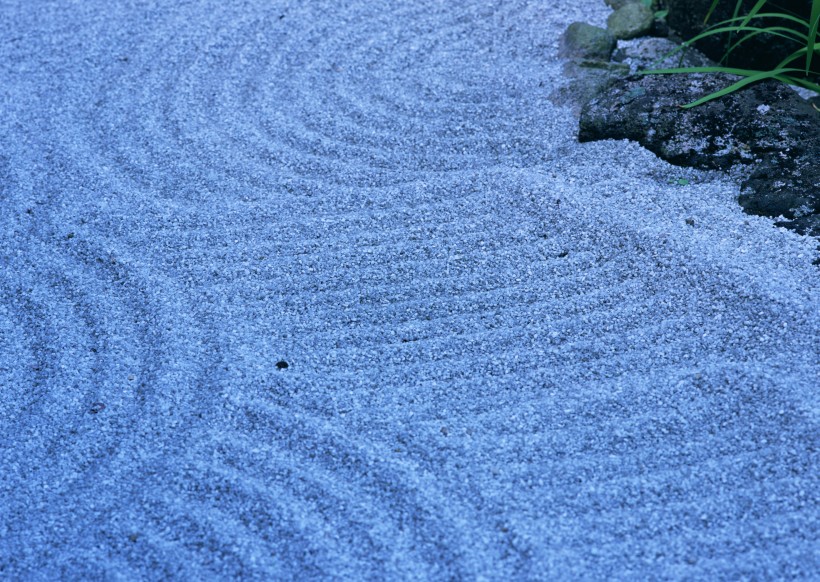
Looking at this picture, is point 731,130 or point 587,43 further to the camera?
point 587,43

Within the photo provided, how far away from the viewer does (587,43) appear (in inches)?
116

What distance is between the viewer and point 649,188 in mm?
2279

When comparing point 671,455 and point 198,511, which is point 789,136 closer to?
point 671,455

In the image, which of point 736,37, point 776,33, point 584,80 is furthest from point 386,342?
point 736,37

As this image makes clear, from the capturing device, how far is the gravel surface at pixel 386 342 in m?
1.51

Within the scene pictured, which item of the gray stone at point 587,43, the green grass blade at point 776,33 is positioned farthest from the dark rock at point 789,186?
the gray stone at point 587,43

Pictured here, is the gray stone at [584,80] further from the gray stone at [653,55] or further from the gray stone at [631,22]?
the gray stone at [631,22]

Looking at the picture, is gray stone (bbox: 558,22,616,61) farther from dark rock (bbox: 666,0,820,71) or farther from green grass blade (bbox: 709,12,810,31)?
green grass blade (bbox: 709,12,810,31)

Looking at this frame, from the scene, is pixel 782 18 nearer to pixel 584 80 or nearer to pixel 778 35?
pixel 778 35

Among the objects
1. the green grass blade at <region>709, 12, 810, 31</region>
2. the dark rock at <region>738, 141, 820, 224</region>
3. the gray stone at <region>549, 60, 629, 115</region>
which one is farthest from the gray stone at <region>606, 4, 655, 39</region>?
the dark rock at <region>738, 141, 820, 224</region>

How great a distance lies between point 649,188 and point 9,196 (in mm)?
2115

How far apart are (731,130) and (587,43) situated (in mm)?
838

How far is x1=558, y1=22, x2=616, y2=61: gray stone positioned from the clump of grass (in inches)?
11.7

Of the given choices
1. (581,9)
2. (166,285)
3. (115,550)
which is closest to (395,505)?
(115,550)
